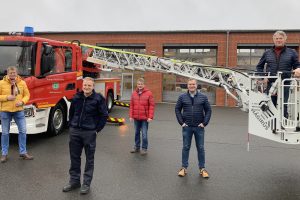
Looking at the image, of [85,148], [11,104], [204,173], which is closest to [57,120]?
[11,104]

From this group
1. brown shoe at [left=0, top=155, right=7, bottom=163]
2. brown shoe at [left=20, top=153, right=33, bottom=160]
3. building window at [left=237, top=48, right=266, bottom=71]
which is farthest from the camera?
building window at [left=237, top=48, right=266, bottom=71]

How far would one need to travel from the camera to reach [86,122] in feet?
17.2

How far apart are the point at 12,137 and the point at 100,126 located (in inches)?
196

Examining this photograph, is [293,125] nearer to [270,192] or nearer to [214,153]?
[270,192]

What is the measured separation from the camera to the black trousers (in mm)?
5242

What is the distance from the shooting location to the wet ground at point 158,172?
17.2 ft

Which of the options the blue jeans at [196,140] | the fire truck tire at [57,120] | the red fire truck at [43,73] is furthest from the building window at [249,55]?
the blue jeans at [196,140]

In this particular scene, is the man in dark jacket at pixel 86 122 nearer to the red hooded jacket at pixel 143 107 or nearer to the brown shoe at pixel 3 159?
the brown shoe at pixel 3 159

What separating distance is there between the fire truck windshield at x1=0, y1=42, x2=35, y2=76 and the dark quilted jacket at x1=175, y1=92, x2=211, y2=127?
4.18 meters

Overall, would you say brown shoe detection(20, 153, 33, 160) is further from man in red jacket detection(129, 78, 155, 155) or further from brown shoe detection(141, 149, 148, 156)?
brown shoe detection(141, 149, 148, 156)

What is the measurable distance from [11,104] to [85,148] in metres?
2.42

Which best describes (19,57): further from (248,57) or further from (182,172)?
(248,57)

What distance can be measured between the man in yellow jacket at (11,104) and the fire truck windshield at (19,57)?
1.39m

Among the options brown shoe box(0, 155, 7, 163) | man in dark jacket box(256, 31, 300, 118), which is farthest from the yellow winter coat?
A: man in dark jacket box(256, 31, 300, 118)
